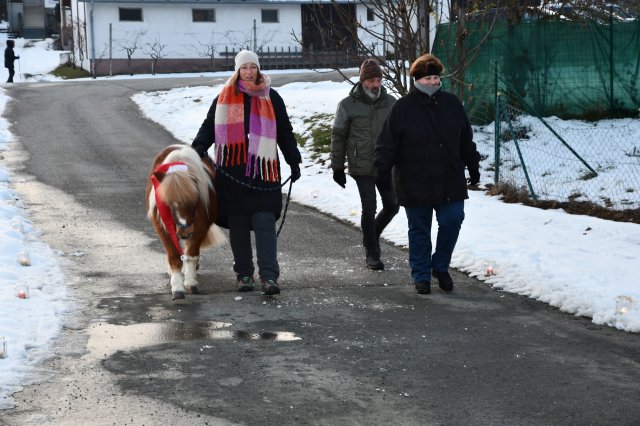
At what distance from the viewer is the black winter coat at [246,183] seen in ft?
28.6

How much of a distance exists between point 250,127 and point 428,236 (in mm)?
1773

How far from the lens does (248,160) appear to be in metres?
8.68

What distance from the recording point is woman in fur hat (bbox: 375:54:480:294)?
859cm

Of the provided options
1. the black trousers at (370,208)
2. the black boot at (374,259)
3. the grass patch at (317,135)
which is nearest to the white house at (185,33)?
the grass patch at (317,135)

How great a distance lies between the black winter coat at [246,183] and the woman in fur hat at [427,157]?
852 millimetres

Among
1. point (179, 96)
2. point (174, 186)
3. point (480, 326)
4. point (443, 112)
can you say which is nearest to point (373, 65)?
point (443, 112)

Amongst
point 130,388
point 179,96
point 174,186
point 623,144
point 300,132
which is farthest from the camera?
point 179,96

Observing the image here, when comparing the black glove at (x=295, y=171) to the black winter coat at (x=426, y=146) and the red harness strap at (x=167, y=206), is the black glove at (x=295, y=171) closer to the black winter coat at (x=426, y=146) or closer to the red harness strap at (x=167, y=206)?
the black winter coat at (x=426, y=146)

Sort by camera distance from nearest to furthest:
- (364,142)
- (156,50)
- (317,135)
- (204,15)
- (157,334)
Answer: (157,334) → (364,142) → (317,135) → (156,50) → (204,15)

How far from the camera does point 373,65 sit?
9.60 meters

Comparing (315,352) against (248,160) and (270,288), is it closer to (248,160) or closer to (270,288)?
(270,288)

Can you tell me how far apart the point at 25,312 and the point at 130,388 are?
203cm

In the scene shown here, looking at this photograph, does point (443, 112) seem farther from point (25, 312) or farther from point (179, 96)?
point (179, 96)

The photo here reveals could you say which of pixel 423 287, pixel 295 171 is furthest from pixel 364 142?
pixel 423 287
